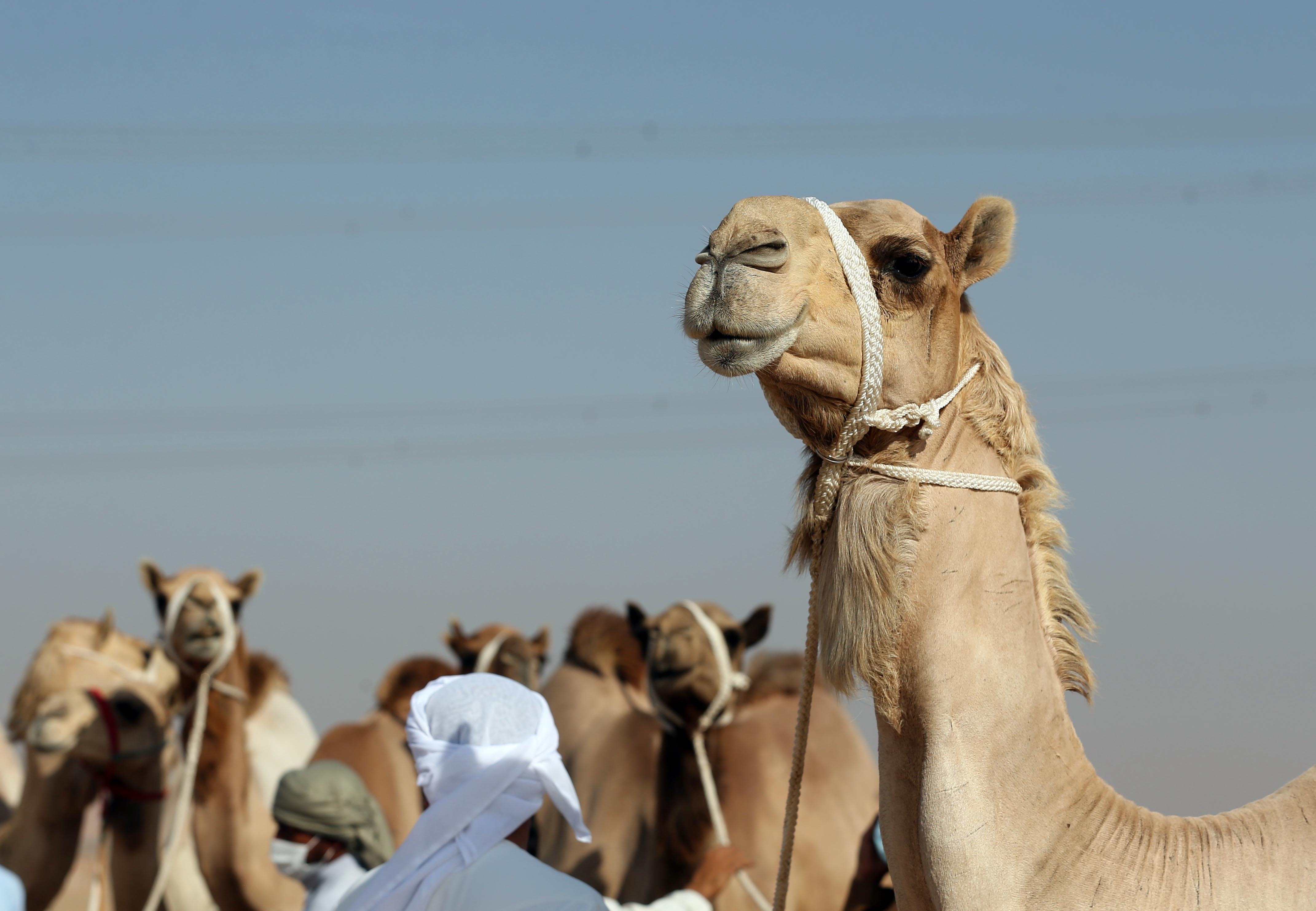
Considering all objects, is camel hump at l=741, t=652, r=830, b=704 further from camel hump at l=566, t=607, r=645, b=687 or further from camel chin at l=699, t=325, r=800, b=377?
camel chin at l=699, t=325, r=800, b=377

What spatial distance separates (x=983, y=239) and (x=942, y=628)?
71 centimetres

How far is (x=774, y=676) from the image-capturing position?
7441 mm

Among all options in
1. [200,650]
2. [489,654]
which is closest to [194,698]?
[200,650]

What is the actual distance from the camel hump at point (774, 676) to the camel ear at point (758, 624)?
316 millimetres

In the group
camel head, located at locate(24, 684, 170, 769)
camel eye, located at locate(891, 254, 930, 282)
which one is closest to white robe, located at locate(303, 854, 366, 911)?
camel eye, located at locate(891, 254, 930, 282)

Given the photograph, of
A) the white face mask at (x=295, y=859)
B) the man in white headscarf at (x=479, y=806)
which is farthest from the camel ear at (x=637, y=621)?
the man in white headscarf at (x=479, y=806)

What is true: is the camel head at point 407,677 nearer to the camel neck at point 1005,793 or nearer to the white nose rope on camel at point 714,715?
the white nose rope on camel at point 714,715

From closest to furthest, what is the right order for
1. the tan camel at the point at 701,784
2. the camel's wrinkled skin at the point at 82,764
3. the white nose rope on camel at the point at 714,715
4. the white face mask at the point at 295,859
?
the white face mask at the point at 295,859 → the white nose rope on camel at the point at 714,715 → the tan camel at the point at 701,784 → the camel's wrinkled skin at the point at 82,764

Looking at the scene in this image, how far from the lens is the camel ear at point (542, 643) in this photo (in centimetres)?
957

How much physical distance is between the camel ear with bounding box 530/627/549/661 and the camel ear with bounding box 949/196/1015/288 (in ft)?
24.1

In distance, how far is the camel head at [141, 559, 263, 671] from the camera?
7.48 m

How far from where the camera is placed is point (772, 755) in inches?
264

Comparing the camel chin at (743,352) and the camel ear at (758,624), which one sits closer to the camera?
the camel chin at (743,352)

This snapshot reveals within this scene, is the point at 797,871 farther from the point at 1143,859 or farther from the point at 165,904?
the point at 1143,859
